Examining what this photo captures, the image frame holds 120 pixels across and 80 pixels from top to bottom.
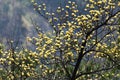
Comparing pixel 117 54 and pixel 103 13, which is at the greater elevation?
pixel 103 13

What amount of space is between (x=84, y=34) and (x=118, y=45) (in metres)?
2.44

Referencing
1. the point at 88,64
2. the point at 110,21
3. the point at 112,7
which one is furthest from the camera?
the point at 88,64

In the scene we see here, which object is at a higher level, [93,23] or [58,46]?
[93,23]

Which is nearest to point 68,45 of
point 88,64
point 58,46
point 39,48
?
point 58,46

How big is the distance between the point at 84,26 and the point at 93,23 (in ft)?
2.46

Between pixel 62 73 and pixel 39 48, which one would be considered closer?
pixel 39 48

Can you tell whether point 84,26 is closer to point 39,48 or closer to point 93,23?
point 93,23

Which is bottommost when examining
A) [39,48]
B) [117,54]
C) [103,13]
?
[117,54]

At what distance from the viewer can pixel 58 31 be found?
1992cm

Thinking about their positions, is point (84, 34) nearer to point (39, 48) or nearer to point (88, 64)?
point (39, 48)

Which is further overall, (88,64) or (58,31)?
(88,64)

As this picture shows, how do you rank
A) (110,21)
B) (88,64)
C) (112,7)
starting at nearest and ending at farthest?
(112,7), (110,21), (88,64)

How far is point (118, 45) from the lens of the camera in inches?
788

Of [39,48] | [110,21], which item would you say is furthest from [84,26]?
[39,48]
